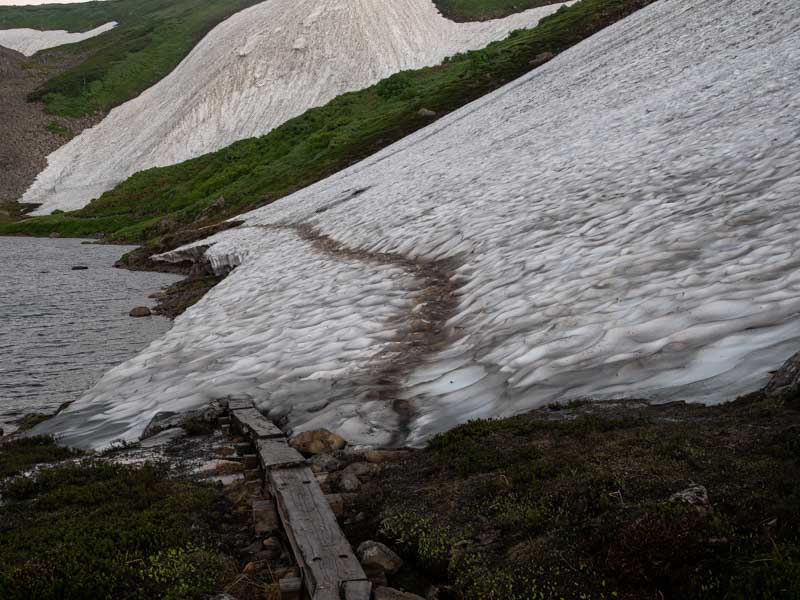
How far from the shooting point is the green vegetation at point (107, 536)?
4.54 m

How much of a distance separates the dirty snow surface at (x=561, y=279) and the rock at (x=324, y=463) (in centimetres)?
64

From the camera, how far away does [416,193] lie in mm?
22172

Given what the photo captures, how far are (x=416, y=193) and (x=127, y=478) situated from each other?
16.7 meters

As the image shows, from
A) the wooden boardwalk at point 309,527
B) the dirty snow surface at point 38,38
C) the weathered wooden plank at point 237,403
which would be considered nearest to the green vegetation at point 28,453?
the weathered wooden plank at point 237,403

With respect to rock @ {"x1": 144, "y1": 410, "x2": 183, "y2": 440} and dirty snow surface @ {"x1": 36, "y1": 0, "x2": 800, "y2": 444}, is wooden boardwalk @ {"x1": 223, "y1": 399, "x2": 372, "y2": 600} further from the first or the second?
rock @ {"x1": 144, "y1": 410, "x2": 183, "y2": 440}

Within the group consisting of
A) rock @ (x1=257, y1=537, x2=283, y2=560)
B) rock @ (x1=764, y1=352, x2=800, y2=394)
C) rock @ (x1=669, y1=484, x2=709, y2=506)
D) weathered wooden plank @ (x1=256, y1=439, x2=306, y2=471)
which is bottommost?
rock @ (x1=764, y1=352, x2=800, y2=394)

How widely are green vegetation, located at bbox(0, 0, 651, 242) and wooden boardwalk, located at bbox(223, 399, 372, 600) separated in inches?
1505

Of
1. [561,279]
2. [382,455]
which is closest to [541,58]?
[561,279]

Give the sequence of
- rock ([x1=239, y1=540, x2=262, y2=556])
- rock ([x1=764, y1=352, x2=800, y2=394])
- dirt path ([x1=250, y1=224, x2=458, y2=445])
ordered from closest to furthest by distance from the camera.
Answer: rock ([x1=764, y1=352, x2=800, y2=394])
rock ([x1=239, y1=540, x2=262, y2=556])
dirt path ([x1=250, y1=224, x2=458, y2=445])

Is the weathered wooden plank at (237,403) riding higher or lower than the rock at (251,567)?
higher

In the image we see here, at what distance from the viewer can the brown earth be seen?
81.2 meters

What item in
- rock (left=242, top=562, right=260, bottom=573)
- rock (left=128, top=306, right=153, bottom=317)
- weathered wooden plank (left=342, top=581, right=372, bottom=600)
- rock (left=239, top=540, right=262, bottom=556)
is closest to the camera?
weathered wooden plank (left=342, top=581, right=372, bottom=600)

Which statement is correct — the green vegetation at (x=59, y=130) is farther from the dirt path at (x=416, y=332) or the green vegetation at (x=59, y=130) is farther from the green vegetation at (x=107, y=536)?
the green vegetation at (x=107, y=536)

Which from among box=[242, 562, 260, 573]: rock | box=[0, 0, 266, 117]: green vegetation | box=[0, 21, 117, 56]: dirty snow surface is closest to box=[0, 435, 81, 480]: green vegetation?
box=[242, 562, 260, 573]: rock
